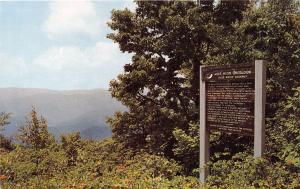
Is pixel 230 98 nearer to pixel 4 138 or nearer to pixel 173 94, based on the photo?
pixel 173 94

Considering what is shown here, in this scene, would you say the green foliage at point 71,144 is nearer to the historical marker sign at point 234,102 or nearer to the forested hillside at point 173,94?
the forested hillside at point 173,94

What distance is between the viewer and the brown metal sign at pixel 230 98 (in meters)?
9.95

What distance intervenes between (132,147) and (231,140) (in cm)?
441

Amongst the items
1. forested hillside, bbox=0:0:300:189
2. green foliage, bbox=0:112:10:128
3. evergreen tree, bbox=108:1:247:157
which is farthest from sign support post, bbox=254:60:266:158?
green foliage, bbox=0:112:10:128

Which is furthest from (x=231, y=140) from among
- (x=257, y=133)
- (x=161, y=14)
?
(x=161, y=14)

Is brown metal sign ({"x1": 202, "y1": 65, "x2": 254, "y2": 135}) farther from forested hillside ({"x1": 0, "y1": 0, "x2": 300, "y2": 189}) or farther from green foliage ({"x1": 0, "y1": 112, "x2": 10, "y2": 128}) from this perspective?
green foliage ({"x1": 0, "y1": 112, "x2": 10, "y2": 128})

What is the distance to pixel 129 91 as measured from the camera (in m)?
16.6

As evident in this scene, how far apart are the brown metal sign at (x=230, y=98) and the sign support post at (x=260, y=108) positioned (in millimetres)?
176

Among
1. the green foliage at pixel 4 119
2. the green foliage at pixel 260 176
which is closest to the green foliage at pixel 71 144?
the green foliage at pixel 4 119

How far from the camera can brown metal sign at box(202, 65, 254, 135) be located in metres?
9.95

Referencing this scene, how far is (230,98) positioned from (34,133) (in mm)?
9535

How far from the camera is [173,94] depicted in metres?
16.6

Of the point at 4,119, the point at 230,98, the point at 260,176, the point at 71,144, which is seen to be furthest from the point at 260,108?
the point at 4,119

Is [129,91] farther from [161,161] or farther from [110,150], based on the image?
[161,161]
